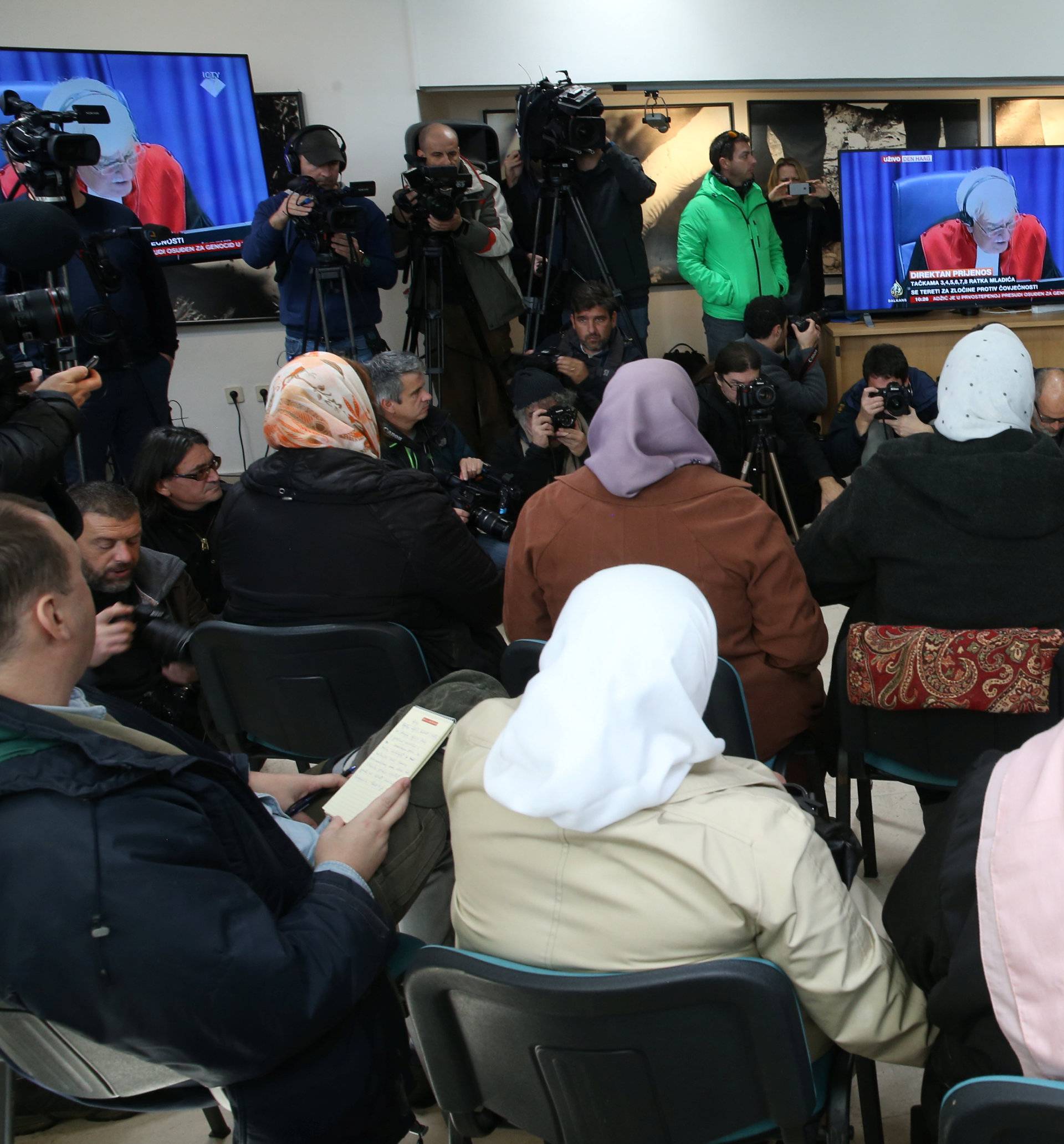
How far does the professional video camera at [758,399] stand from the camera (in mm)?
3486

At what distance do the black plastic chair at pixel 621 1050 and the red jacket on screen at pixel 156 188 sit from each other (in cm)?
470

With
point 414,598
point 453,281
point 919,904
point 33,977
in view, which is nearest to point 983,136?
point 453,281

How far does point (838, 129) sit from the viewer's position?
5.78 m

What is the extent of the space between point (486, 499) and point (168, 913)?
221 centimetres

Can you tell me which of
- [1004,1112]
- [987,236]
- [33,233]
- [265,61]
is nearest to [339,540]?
[33,233]

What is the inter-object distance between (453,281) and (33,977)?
4076mm

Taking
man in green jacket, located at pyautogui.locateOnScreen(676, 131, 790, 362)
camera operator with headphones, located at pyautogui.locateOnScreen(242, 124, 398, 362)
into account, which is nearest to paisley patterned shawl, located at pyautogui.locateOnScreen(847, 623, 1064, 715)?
camera operator with headphones, located at pyautogui.locateOnScreen(242, 124, 398, 362)

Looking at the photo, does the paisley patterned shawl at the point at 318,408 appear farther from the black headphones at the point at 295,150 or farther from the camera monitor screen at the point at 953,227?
the camera monitor screen at the point at 953,227

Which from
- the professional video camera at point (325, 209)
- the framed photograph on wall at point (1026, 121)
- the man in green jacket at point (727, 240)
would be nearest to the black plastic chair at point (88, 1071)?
the professional video camera at point (325, 209)

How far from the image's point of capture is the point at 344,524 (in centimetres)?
197

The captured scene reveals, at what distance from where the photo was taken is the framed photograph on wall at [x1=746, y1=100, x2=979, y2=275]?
5.71m

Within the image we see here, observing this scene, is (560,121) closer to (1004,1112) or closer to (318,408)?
(318,408)

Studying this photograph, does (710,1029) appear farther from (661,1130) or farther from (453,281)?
(453,281)

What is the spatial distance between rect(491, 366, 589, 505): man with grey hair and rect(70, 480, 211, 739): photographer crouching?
1.32 metres
